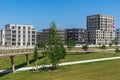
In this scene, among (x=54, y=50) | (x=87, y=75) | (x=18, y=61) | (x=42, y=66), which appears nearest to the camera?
(x=87, y=75)

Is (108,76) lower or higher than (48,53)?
lower

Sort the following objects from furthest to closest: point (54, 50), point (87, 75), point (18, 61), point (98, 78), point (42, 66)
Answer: point (18, 61) → point (42, 66) → point (54, 50) → point (87, 75) → point (98, 78)

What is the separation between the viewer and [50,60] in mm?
59500

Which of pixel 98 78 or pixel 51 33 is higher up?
pixel 51 33

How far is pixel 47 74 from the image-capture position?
174 ft

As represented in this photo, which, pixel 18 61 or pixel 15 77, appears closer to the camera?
pixel 15 77

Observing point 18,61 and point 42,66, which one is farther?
point 18,61

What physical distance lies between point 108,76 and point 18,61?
37.1 m

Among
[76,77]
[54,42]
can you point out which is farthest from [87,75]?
[54,42]

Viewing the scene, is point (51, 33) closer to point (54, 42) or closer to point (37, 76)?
point (54, 42)

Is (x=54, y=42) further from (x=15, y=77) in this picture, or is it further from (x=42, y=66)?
(x=15, y=77)

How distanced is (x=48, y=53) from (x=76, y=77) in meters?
13.3

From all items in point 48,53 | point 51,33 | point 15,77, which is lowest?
point 15,77

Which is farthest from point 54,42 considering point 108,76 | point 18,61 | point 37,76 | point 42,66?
point 18,61
